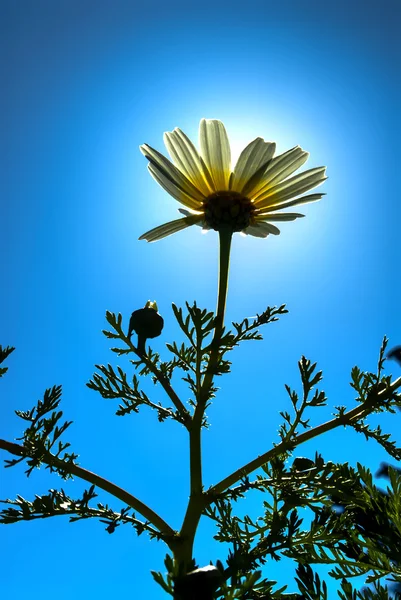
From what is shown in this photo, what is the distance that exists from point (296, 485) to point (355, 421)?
35cm

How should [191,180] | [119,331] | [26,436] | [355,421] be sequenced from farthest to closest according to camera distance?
1. [191,180]
2. [119,331]
3. [355,421]
4. [26,436]

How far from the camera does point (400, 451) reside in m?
2.18

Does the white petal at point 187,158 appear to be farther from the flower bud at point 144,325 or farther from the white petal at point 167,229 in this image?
the flower bud at point 144,325

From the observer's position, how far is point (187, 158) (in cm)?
263

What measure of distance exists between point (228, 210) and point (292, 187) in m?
0.37

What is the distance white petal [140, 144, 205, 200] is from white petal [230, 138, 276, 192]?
21 centimetres

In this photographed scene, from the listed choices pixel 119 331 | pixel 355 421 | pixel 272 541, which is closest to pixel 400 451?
pixel 355 421

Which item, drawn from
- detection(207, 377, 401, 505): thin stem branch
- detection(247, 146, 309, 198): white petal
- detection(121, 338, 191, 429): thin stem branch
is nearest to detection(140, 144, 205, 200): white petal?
detection(247, 146, 309, 198): white petal

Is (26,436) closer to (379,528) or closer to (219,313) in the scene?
(219,313)

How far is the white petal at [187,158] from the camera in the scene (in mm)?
2619

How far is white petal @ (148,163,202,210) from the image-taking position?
262cm

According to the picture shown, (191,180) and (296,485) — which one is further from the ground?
(191,180)

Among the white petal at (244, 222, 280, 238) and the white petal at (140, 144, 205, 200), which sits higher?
the white petal at (140, 144, 205, 200)

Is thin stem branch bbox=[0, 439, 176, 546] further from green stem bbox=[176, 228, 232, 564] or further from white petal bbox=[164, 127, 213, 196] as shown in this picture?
white petal bbox=[164, 127, 213, 196]
